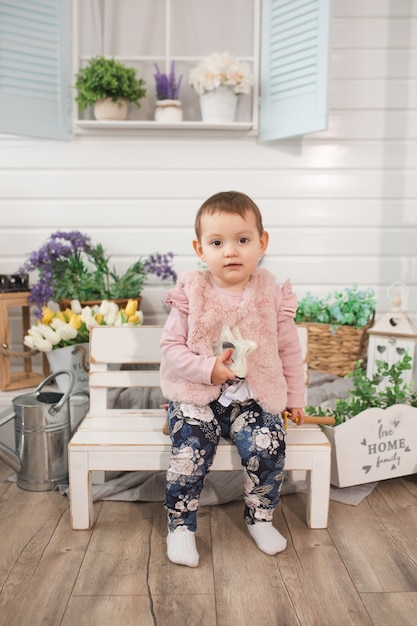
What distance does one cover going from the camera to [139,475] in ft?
6.88

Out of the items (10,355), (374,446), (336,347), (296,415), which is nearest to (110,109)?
(10,355)

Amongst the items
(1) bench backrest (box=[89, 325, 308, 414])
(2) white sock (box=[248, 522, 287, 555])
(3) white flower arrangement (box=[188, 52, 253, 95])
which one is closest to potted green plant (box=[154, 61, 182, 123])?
(3) white flower arrangement (box=[188, 52, 253, 95])

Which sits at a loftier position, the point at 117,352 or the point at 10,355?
the point at 117,352

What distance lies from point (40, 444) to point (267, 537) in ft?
2.64

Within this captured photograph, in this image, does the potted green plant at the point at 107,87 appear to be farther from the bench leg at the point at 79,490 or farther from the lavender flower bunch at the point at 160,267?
the bench leg at the point at 79,490

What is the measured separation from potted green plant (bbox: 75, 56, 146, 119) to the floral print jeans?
5.02 feet

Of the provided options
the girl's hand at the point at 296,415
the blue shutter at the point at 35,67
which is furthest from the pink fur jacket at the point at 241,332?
the blue shutter at the point at 35,67

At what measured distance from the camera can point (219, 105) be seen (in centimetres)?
275

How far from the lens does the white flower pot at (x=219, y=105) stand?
273 centimetres

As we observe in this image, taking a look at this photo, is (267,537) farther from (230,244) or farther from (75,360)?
→ (75,360)

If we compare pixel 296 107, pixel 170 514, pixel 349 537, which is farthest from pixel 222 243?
pixel 296 107

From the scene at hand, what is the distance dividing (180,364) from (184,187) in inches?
57.5

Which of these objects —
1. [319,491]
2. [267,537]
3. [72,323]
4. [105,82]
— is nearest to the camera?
[267,537]

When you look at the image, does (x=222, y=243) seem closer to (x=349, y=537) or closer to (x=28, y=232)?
(x=349, y=537)
